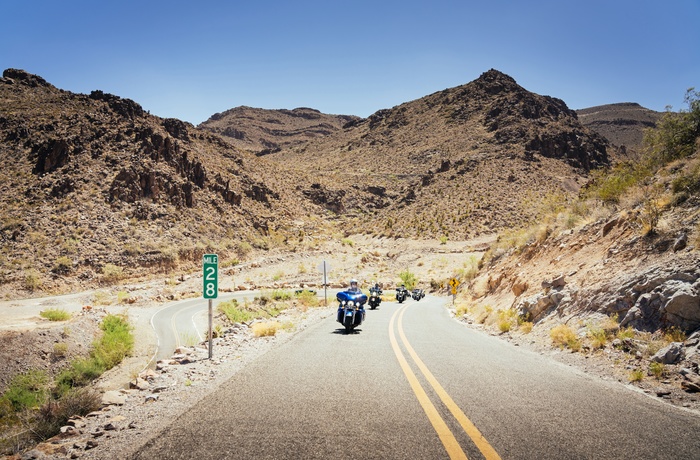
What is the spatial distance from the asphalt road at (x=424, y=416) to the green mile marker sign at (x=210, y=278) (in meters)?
2.27

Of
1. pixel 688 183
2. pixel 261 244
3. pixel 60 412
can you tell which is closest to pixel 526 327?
pixel 688 183

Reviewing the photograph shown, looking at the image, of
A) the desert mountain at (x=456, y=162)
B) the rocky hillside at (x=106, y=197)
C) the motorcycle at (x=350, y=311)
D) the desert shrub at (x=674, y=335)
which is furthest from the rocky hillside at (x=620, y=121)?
the desert shrub at (x=674, y=335)

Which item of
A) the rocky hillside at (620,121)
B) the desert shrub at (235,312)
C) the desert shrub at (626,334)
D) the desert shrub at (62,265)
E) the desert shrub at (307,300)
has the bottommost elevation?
the desert shrub at (235,312)

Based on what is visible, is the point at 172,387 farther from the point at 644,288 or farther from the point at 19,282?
the point at 19,282

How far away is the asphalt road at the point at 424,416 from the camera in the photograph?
11.1 ft

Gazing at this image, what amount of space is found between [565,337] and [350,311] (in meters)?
5.69

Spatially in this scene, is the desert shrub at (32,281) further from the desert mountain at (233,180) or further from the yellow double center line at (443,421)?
the yellow double center line at (443,421)

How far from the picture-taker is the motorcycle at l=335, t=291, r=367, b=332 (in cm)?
1134

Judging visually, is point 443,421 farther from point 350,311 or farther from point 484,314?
point 484,314

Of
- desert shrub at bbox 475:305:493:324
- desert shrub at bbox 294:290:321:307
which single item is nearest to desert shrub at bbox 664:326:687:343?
desert shrub at bbox 475:305:493:324

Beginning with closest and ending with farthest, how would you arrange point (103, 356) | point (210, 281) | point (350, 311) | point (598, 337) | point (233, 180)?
point (598, 337) < point (210, 281) < point (350, 311) < point (103, 356) < point (233, 180)

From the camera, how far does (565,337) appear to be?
8617 millimetres

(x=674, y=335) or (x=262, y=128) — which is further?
(x=262, y=128)

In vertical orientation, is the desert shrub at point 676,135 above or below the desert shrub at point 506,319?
above
